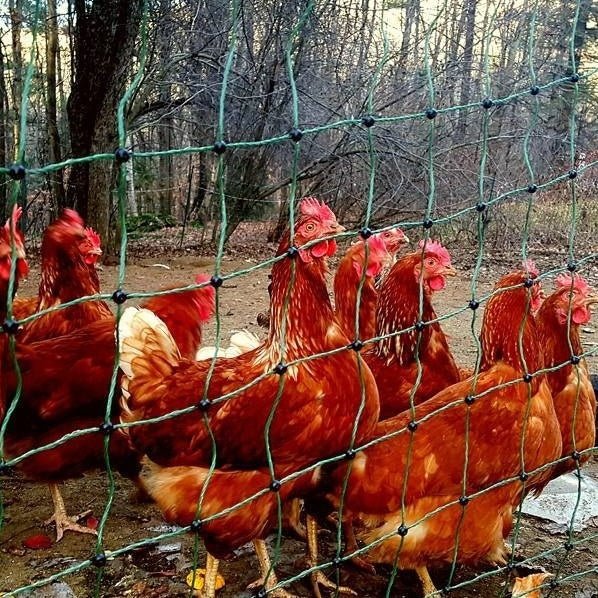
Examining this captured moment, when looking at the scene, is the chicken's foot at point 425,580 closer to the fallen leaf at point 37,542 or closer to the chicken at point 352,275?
the chicken at point 352,275

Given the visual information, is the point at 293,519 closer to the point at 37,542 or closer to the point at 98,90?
the point at 37,542

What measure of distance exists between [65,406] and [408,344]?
1.59m

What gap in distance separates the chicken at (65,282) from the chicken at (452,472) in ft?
5.51

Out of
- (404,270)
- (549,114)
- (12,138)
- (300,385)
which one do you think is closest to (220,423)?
(300,385)

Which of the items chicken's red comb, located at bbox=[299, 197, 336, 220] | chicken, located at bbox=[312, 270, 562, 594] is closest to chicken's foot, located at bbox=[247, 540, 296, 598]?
chicken, located at bbox=[312, 270, 562, 594]

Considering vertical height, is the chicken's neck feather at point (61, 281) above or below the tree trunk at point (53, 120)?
below

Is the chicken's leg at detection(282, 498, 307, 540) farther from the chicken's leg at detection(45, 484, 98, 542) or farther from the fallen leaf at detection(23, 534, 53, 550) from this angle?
the fallen leaf at detection(23, 534, 53, 550)

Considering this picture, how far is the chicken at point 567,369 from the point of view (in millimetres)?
2799

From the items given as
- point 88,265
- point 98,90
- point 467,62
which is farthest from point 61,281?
point 467,62

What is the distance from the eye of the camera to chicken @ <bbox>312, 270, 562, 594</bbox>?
237 cm

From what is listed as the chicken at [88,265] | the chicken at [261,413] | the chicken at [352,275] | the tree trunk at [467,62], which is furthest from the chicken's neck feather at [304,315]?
the tree trunk at [467,62]

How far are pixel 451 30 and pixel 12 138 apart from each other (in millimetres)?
6045

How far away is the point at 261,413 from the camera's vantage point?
229cm

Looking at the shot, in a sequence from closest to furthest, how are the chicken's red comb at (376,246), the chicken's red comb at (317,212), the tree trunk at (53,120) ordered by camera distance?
the chicken's red comb at (317,212)
the chicken's red comb at (376,246)
the tree trunk at (53,120)
